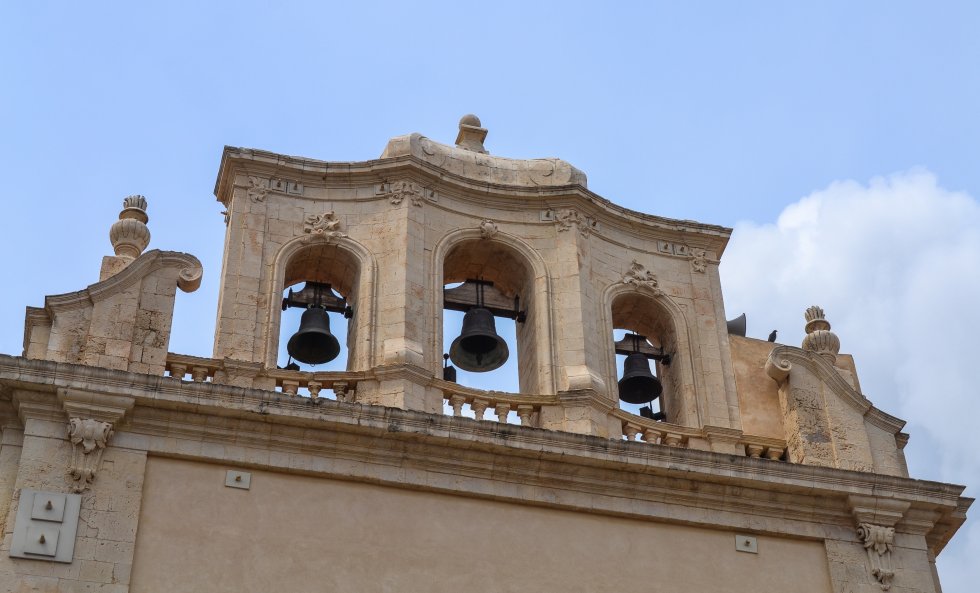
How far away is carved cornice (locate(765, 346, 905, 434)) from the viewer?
62.5 feet

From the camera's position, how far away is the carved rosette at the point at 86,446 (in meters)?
16.1

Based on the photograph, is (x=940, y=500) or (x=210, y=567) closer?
(x=210, y=567)

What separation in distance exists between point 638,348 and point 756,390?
1469 millimetres

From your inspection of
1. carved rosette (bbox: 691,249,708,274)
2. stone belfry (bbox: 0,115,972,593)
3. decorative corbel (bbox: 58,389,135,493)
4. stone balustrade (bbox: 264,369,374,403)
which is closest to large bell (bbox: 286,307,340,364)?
stone belfry (bbox: 0,115,972,593)

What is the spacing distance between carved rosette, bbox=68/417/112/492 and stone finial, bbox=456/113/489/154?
6.37 metres

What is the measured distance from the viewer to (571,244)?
19.9 metres

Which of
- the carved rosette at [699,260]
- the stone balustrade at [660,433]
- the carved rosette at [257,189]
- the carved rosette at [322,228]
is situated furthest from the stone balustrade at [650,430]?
the carved rosette at [257,189]

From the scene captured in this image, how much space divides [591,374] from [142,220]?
4599 mm

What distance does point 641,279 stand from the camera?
2014 cm

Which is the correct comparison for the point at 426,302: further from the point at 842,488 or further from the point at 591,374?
the point at 842,488

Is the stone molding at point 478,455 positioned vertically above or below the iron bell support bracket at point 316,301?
below

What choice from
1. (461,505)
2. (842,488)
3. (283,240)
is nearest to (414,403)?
(461,505)

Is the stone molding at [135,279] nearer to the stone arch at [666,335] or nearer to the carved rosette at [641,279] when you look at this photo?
the stone arch at [666,335]

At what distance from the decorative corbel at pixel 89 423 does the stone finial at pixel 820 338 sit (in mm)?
7121
